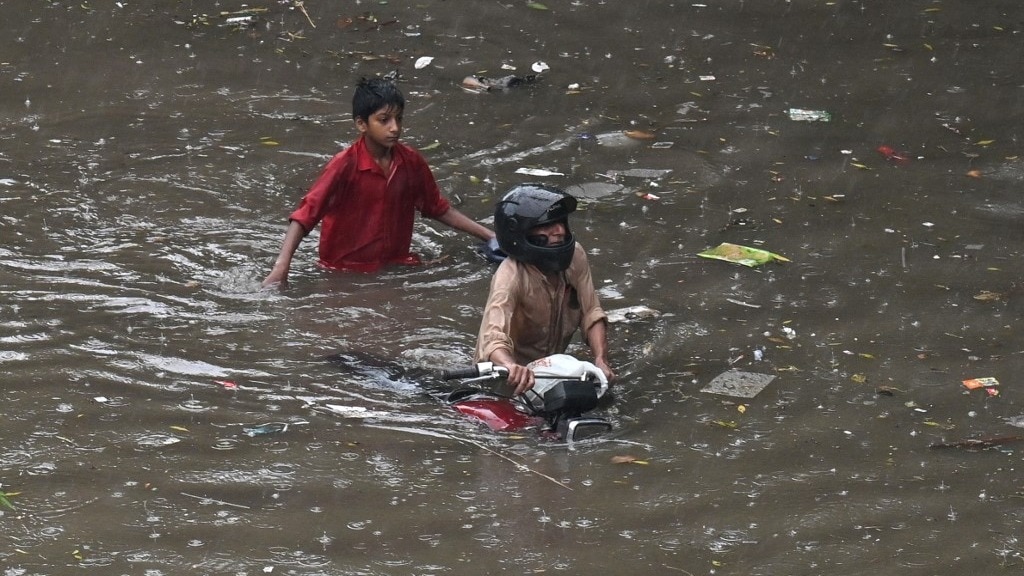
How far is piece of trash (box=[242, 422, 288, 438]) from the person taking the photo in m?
5.12

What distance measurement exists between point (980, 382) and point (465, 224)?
2.78m

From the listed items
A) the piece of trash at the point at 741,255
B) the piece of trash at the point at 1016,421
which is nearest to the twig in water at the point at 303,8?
the piece of trash at the point at 741,255

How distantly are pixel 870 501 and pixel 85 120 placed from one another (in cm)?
690

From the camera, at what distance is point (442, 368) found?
20.1 ft

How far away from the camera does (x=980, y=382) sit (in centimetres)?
554

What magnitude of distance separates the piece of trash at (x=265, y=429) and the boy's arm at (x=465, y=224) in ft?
6.75

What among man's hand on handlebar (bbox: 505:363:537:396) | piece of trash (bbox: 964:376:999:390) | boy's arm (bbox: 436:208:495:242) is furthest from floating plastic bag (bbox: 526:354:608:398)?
boy's arm (bbox: 436:208:495:242)

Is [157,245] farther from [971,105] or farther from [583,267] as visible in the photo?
[971,105]

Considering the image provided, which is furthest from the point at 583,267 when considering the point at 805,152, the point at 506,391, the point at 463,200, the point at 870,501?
the point at 805,152

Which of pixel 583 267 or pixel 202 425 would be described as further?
pixel 583 267

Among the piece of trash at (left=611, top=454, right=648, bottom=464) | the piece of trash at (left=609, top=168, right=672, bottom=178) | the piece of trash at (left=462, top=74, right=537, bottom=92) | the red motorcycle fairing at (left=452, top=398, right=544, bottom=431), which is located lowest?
the piece of trash at (left=611, top=454, right=648, bottom=464)

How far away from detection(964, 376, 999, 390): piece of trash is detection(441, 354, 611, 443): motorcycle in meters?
1.54

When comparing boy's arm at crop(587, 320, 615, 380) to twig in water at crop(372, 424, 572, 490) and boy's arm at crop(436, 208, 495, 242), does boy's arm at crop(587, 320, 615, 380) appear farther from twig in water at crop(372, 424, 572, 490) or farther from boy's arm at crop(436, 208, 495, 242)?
boy's arm at crop(436, 208, 495, 242)

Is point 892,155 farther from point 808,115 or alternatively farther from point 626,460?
point 626,460
